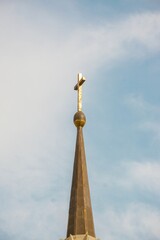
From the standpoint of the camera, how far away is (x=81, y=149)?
3362 centimetres

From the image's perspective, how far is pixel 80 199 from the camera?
31.2 m

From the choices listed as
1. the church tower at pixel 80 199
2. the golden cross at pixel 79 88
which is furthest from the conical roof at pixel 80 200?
the golden cross at pixel 79 88

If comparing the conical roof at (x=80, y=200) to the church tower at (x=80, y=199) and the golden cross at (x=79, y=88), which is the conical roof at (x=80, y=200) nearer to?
the church tower at (x=80, y=199)

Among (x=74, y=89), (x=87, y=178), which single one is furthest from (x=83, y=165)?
(x=74, y=89)

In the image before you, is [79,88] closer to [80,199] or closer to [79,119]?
[79,119]

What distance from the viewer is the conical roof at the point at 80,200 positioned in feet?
98.4

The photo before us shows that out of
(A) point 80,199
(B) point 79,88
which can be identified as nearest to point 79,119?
(B) point 79,88

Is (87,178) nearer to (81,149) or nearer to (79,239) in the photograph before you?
(81,149)

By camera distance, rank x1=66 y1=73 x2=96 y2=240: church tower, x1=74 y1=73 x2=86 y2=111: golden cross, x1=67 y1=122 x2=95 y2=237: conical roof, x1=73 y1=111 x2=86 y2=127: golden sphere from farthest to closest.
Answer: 1. x1=74 y1=73 x2=86 y2=111: golden cross
2. x1=73 y1=111 x2=86 y2=127: golden sphere
3. x1=67 y1=122 x2=95 y2=237: conical roof
4. x1=66 y1=73 x2=96 y2=240: church tower

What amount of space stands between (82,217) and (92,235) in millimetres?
1144

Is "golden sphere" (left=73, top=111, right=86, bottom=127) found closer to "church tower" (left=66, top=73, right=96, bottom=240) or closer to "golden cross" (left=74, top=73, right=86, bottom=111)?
"church tower" (left=66, top=73, right=96, bottom=240)

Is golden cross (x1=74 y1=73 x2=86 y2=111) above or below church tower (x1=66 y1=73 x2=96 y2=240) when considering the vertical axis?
above

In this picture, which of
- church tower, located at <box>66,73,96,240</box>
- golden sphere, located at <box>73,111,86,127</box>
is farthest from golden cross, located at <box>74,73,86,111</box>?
golden sphere, located at <box>73,111,86,127</box>

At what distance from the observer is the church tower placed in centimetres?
2975
